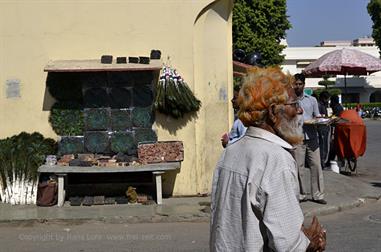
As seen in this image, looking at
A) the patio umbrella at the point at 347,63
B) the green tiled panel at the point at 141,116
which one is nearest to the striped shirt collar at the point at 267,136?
the green tiled panel at the point at 141,116

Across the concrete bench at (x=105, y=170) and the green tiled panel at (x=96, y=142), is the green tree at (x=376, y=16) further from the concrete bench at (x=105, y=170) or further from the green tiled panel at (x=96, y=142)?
the concrete bench at (x=105, y=170)

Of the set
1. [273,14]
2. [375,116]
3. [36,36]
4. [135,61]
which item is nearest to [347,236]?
[135,61]

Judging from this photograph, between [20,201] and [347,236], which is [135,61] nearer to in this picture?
[20,201]

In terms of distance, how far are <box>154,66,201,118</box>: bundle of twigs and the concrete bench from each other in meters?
0.99

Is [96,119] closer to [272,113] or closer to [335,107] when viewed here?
[335,107]

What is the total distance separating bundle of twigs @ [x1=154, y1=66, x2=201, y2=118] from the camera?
9.62 meters

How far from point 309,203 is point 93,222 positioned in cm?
348

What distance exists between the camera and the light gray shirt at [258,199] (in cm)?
240

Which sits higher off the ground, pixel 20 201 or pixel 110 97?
pixel 110 97

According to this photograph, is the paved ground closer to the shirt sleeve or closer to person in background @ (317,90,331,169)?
person in background @ (317,90,331,169)

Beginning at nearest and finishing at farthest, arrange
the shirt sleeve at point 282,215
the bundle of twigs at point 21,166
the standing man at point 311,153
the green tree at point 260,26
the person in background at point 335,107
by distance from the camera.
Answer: the shirt sleeve at point 282,215 → the standing man at point 311,153 → the bundle of twigs at point 21,166 → the person in background at point 335,107 → the green tree at point 260,26

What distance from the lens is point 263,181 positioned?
2430 millimetres

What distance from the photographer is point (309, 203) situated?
30.2 ft

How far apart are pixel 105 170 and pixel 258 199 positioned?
22.8 feet
